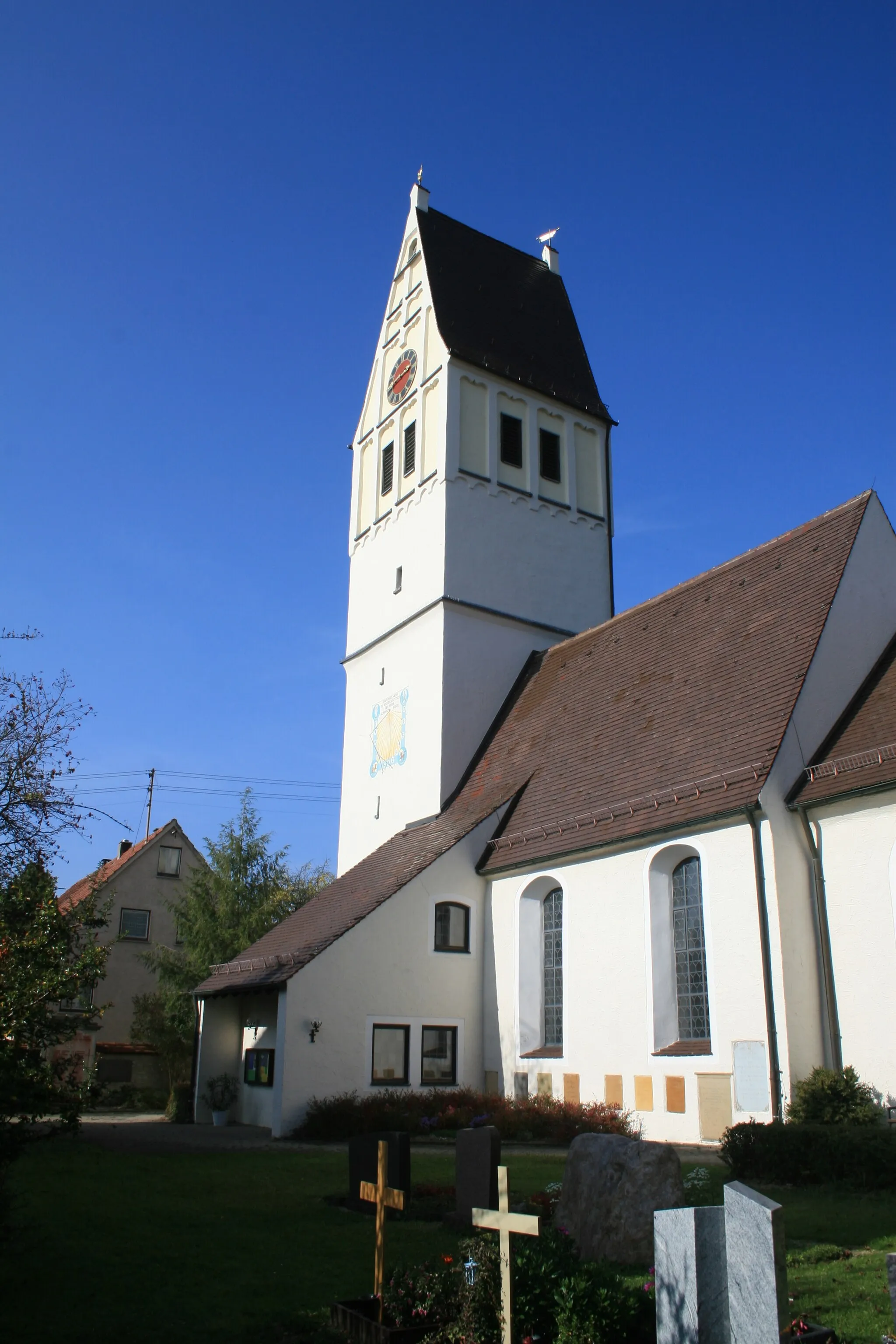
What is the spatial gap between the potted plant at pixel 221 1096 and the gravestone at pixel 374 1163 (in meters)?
13.1

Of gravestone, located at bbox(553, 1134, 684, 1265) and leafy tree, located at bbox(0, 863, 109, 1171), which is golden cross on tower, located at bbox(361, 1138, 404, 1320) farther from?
leafy tree, located at bbox(0, 863, 109, 1171)

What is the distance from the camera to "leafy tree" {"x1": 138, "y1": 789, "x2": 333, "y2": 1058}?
32062mm

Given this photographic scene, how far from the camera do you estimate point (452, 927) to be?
22.2 metres

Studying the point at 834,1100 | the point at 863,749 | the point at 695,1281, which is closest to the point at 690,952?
the point at 834,1100

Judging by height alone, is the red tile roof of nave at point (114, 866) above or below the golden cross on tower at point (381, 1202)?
above

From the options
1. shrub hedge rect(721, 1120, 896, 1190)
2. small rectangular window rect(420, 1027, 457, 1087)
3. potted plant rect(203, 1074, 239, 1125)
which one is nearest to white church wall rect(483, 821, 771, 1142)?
small rectangular window rect(420, 1027, 457, 1087)

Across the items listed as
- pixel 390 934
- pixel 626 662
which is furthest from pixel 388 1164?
pixel 626 662

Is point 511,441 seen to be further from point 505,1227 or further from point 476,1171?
point 505,1227

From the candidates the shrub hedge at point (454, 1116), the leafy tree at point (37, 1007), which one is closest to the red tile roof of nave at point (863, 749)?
the shrub hedge at point (454, 1116)

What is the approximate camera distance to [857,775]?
50.9 feet

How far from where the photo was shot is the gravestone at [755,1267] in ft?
17.2

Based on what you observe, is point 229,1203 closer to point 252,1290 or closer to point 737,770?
point 252,1290

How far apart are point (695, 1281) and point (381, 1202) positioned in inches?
101

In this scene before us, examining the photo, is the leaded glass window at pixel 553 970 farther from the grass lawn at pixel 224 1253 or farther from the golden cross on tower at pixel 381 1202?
the golden cross on tower at pixel 381 1202
